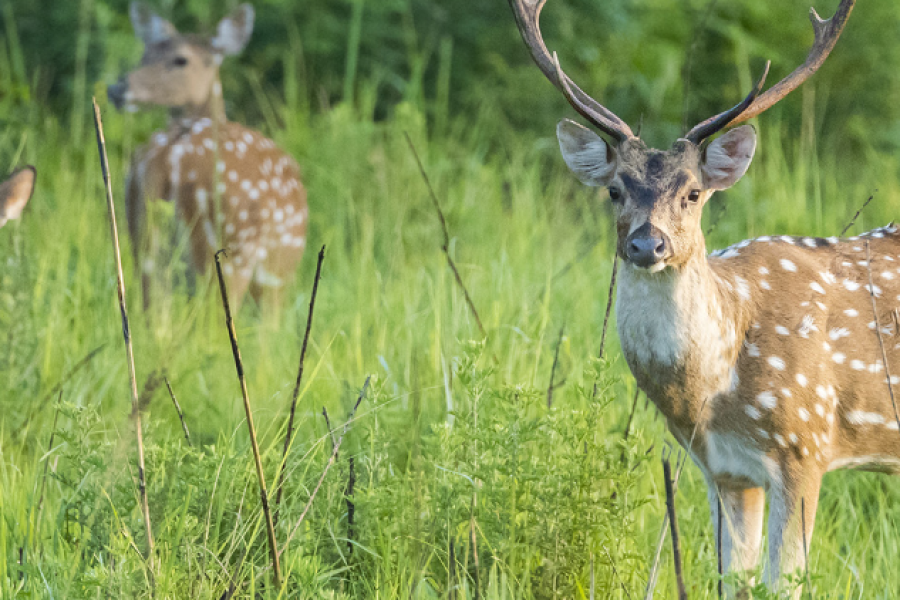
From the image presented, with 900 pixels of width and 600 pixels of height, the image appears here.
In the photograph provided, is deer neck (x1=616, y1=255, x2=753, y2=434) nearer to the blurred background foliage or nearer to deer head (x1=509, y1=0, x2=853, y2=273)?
deer head (x1=509, y1=0, x2=853, y2=273)

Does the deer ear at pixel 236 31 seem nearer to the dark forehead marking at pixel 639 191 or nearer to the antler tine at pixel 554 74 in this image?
the antler tine at pixel 554 74

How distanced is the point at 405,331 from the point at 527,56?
13.2ft

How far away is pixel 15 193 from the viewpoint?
3.37m

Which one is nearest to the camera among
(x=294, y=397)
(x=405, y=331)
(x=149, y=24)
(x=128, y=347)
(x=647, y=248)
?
(x=128, y=347)

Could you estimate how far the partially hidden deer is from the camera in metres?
2.94

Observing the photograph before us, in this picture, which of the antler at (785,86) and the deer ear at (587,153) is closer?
the antler at (785,86)

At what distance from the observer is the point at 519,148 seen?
22.8 ft

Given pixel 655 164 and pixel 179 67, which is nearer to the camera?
pixel 655 164

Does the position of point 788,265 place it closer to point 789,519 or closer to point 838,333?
point 838,333

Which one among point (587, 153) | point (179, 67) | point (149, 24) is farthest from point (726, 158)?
point (149, 24)

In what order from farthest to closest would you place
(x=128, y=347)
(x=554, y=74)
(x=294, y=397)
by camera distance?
1. (x=554, y=74)
2. (x=294, y=397)
3. (x=128, y=347)

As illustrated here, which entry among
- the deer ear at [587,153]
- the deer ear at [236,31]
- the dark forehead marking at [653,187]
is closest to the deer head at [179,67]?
the deer ear at [236,31]

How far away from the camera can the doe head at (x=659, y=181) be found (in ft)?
9.30

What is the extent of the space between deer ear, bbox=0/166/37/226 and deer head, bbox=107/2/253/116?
294 cm
